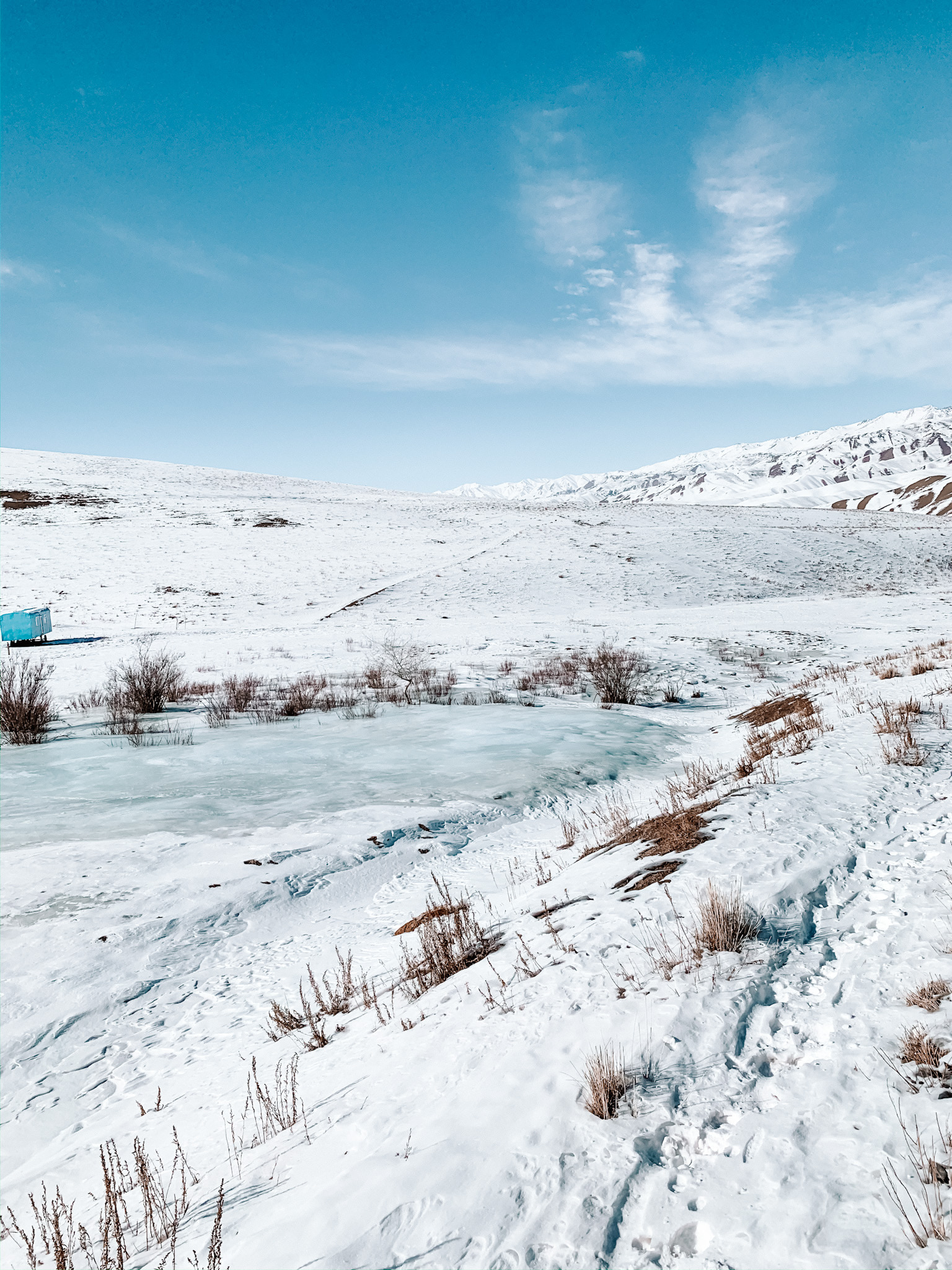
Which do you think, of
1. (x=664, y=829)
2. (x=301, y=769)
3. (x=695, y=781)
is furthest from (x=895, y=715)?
(x=301, y=769)

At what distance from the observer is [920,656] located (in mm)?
11852

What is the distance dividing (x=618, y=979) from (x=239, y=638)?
20494mm

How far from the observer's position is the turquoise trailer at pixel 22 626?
20.7 metres

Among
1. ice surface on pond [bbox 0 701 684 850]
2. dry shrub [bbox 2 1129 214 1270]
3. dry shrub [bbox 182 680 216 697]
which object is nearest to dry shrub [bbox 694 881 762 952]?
dry shrub [bbox 2 1129 214 1270]

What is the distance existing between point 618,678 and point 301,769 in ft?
23.1

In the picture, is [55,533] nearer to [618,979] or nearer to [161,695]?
[161,695]

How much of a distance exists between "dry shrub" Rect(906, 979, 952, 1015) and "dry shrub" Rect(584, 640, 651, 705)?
10.3 m

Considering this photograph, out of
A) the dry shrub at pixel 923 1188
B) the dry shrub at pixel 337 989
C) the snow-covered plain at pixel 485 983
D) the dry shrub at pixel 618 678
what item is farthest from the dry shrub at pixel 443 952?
the dry shrub at pixel 618 678

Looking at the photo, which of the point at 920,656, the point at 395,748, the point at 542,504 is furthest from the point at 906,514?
the point at 395,748

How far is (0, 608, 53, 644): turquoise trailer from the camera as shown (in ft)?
68.0

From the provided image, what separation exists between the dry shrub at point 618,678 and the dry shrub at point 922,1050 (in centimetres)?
1052

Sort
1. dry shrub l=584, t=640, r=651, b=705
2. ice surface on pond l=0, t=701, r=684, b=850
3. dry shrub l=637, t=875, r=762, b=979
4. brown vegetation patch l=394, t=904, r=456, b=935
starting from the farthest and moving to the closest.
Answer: dry shrub l=584, t=640, r=651, b=705 → ice surface on pond l=0, t=701, r=684, b=850 → brown vegetation patch l=394, t=904, r=456, b=935 → dry shrub l=637, t=875, r=762, b=979

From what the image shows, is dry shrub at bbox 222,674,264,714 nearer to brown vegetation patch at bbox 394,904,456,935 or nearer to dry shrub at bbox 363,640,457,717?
dry shrub at bbox 363,640,457,717

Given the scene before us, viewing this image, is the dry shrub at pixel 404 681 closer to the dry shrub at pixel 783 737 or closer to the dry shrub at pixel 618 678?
the dry shrub at pixel 618 678
